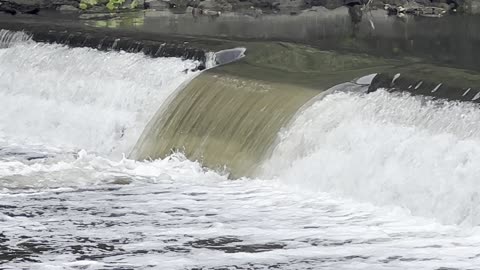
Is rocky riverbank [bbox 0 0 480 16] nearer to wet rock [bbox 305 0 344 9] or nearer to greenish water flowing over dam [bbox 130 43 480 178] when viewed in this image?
wet rock [bbox 305 0 344 9]

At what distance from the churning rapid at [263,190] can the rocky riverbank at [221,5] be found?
20.4m

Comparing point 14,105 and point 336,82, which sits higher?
point 336,82

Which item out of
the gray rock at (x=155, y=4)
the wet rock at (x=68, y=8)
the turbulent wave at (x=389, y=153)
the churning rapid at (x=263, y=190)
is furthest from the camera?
the gray rock at (x=155, y=4)

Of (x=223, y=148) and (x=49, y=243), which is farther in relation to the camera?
(x=223, y=148)

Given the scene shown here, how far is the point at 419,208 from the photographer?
835cm

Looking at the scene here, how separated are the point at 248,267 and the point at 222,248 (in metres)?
0.59

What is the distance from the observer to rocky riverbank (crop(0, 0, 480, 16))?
33.1 m

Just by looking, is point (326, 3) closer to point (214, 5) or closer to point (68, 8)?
point (214, 5)

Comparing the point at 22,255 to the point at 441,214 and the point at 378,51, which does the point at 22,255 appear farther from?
the point at 378,51

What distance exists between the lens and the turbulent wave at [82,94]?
13.1 meters

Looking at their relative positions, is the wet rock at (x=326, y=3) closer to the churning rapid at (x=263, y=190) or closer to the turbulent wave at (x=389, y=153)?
the churning rapid at (x=263, y=190)

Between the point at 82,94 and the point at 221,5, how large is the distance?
2065 centimetres

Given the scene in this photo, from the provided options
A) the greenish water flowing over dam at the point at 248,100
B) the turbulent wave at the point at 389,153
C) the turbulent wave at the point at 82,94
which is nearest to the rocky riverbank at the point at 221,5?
the turbulent wave at the point at 82,94

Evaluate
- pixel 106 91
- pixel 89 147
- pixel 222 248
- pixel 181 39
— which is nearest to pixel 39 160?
pixel 89 147
